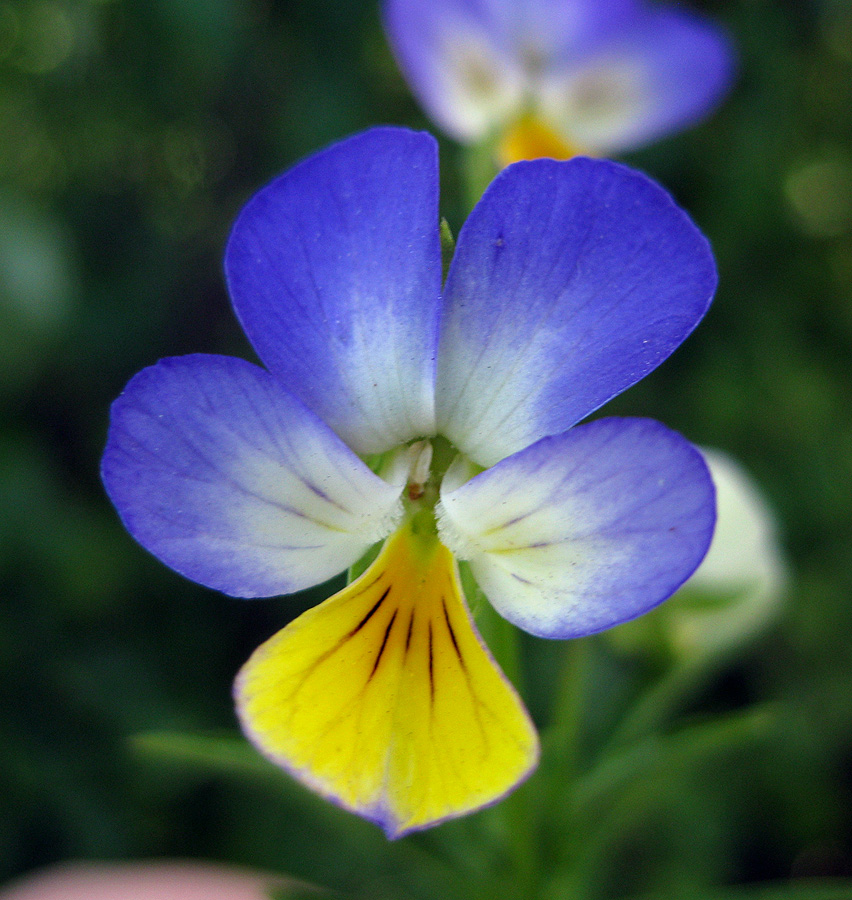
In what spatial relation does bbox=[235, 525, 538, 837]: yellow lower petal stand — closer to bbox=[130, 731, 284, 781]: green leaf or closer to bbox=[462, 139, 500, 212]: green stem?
bbox=[130, 731, 284, 781]: green leaf

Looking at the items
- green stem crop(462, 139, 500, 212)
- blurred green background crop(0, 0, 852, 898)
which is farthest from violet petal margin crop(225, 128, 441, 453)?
blurred green background crop(0, 0, 852, 898)

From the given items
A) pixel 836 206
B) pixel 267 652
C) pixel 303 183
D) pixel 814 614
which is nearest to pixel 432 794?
pixel 267 652

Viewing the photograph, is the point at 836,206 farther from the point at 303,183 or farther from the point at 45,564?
the point at 303,183

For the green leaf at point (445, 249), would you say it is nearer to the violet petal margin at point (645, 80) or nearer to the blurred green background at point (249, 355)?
the violet petal margin at point (645, 80)

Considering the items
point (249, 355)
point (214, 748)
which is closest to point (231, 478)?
point (214, 748)

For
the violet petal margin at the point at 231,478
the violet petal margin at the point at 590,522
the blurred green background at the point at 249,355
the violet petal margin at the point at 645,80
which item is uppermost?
the violet petal margin at the point at 231,478

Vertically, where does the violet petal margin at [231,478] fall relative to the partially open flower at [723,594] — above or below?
above

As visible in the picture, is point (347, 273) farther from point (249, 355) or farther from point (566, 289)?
point (249, 355)

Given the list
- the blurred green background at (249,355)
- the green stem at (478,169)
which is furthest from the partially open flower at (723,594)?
the blurred green background at (249,355)
